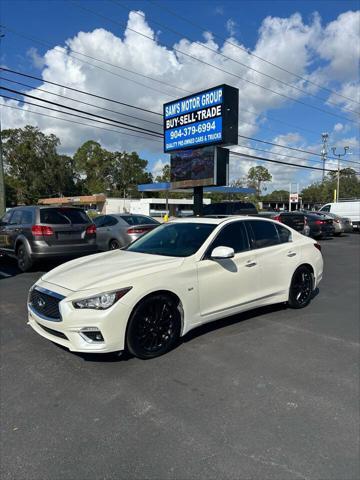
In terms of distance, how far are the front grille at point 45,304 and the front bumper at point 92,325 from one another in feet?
0.32

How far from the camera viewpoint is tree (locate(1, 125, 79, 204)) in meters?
73.4

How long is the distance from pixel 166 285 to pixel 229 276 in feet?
3.44

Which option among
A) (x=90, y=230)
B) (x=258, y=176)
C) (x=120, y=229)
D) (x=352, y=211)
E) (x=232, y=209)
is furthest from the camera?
(x=258, y=176)

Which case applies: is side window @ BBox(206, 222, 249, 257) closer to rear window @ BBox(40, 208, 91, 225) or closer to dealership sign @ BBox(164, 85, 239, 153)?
rear window @ BBox(40, 208, 91, 225)

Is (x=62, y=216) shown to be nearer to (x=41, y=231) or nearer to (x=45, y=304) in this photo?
(x=41, y=231)

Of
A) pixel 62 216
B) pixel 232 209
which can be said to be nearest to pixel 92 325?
pixel 62 216

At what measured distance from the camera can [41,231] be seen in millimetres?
8789

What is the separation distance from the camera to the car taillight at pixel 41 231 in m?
8.77

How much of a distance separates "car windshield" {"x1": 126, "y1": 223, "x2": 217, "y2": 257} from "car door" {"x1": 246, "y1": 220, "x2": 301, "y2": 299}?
2.65 ft

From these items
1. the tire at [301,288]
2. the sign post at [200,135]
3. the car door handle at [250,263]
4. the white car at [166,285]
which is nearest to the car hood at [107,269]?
the white car at [166,285]

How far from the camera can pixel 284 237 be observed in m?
5.96

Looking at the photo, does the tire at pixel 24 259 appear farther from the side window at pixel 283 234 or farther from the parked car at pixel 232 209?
the parked car at pixel 232 209

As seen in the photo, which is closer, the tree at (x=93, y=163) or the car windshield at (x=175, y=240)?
the car windshield at (x=175, y=240)

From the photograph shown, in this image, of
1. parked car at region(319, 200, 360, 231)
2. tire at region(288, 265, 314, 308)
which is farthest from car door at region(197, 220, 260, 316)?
parked car at region(319, 200, 360, 231)
